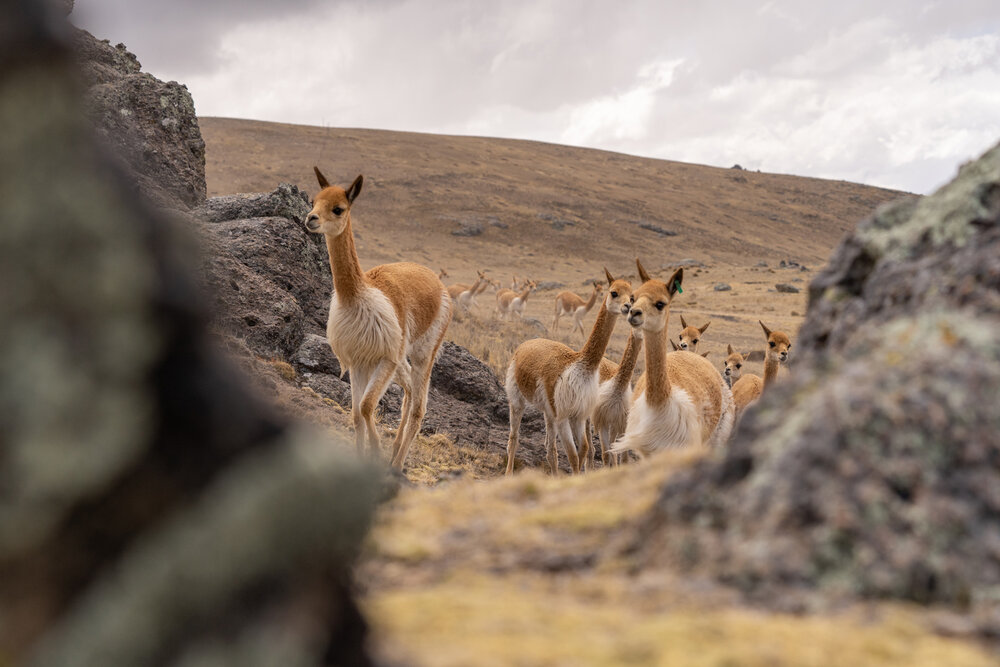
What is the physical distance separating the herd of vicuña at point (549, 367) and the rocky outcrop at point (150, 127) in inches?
160

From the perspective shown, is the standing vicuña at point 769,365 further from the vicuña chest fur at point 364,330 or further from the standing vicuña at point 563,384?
the vicuña chest fur at point 364,330

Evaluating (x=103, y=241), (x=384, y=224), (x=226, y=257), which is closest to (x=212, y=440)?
(x=103, y=241)

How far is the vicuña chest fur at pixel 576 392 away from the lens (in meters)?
9.34

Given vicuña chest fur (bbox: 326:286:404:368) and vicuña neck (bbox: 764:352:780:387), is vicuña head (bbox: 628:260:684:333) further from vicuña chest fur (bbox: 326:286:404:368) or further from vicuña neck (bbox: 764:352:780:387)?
vicuña neck (bbox: 764:352:780:387)

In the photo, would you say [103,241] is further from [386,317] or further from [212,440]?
[386,317]

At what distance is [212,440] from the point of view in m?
1.29

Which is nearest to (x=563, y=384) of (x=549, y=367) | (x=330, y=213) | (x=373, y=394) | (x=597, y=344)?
(x=549, y=367)

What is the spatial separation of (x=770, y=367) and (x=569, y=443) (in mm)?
3234

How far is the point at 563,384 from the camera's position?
940 cm

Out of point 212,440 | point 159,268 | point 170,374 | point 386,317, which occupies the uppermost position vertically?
point 159,268

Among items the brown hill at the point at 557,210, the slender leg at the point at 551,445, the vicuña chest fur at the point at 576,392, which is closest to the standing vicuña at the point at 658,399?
the vicuña chest fur at the point at 576,392

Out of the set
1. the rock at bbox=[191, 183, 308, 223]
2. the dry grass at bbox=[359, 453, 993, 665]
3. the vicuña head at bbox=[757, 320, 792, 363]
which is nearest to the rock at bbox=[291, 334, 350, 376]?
the rock at bbox=[191, 183, 308, 223]

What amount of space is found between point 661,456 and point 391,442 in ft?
21.2

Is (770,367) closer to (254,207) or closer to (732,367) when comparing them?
(732,367)
